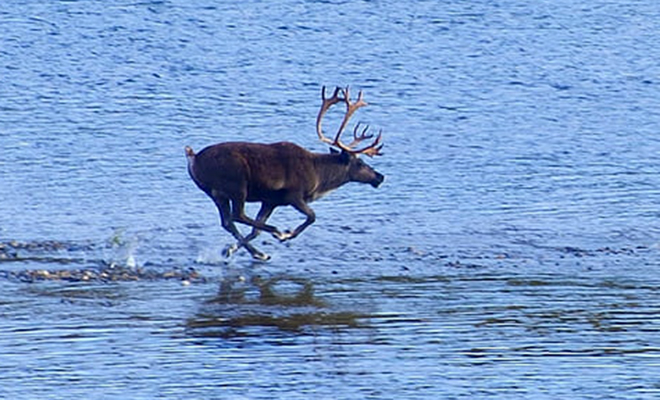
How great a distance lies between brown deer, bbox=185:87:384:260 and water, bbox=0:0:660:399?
0.94 ft

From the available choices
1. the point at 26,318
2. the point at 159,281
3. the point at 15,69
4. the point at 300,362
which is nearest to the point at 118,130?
the point at 15,69

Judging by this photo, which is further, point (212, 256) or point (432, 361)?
point (212, 256)

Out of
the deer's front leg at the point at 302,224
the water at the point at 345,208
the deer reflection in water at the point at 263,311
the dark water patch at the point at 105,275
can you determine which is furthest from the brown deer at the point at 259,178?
the deer reflection in water at the point at 263,311

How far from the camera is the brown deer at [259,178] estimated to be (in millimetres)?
13773

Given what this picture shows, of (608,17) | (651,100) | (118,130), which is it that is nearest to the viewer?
(118,130)

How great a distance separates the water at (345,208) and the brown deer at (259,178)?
0.29m

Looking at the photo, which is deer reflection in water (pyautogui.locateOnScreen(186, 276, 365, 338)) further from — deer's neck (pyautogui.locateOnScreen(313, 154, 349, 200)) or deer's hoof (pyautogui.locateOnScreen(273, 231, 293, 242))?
deer's neck (pyautogui.locateOnScreen(313, 154, 349, 200))

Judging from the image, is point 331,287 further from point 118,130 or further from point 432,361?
point 118,130

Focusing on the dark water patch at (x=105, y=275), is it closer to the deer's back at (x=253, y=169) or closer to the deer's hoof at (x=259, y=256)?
the deer's hoof at (x=259, y=256)

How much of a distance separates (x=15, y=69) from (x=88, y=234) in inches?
358

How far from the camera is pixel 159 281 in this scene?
12.7 meters

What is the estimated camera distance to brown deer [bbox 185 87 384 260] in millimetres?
13773

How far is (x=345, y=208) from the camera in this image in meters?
16.1

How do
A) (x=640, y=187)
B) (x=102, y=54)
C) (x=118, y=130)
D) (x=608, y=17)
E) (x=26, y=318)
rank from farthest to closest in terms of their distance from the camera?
1. (x=608, y=17)
2. (x=102, y=54)
3. (x=118, y=130)
4. (x=640, y=187)
5. (x=26, y=318)
